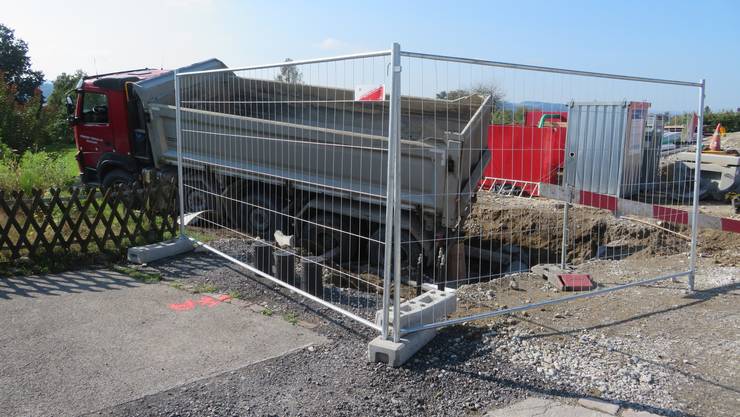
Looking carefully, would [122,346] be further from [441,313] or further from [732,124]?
[732,124]

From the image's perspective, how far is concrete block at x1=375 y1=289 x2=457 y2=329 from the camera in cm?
423

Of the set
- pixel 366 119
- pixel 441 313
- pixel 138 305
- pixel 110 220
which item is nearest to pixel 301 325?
pixel 441 313

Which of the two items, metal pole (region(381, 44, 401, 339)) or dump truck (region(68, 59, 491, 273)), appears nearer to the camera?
metal pole (region(381, 44, 401, 339))

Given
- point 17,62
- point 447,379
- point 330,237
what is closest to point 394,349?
point 447,379

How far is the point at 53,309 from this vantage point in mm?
5262

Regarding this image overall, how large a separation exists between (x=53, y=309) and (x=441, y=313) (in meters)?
3.75

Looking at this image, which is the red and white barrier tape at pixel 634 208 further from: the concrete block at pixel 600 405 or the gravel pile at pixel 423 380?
the concrete block at pixel 600 405

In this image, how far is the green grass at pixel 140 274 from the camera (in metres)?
6.22

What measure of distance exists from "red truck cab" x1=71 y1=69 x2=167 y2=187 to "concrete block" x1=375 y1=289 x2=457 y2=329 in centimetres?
737

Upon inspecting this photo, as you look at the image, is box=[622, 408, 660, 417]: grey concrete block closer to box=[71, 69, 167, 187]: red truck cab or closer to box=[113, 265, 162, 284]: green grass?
box=[113, 265, 162, 284]: green grass

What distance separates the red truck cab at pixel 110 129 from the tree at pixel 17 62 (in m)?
40.5

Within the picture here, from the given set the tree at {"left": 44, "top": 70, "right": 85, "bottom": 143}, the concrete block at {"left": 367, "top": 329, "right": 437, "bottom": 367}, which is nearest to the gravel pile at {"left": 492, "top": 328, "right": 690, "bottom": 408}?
the concrete block at {"left": 367, "top": 329, "right": 437, "bottom": 367}

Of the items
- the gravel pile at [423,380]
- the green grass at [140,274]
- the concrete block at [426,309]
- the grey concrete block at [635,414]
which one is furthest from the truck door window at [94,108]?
the grey concrete block at [635,414]

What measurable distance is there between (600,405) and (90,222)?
21.2ft
